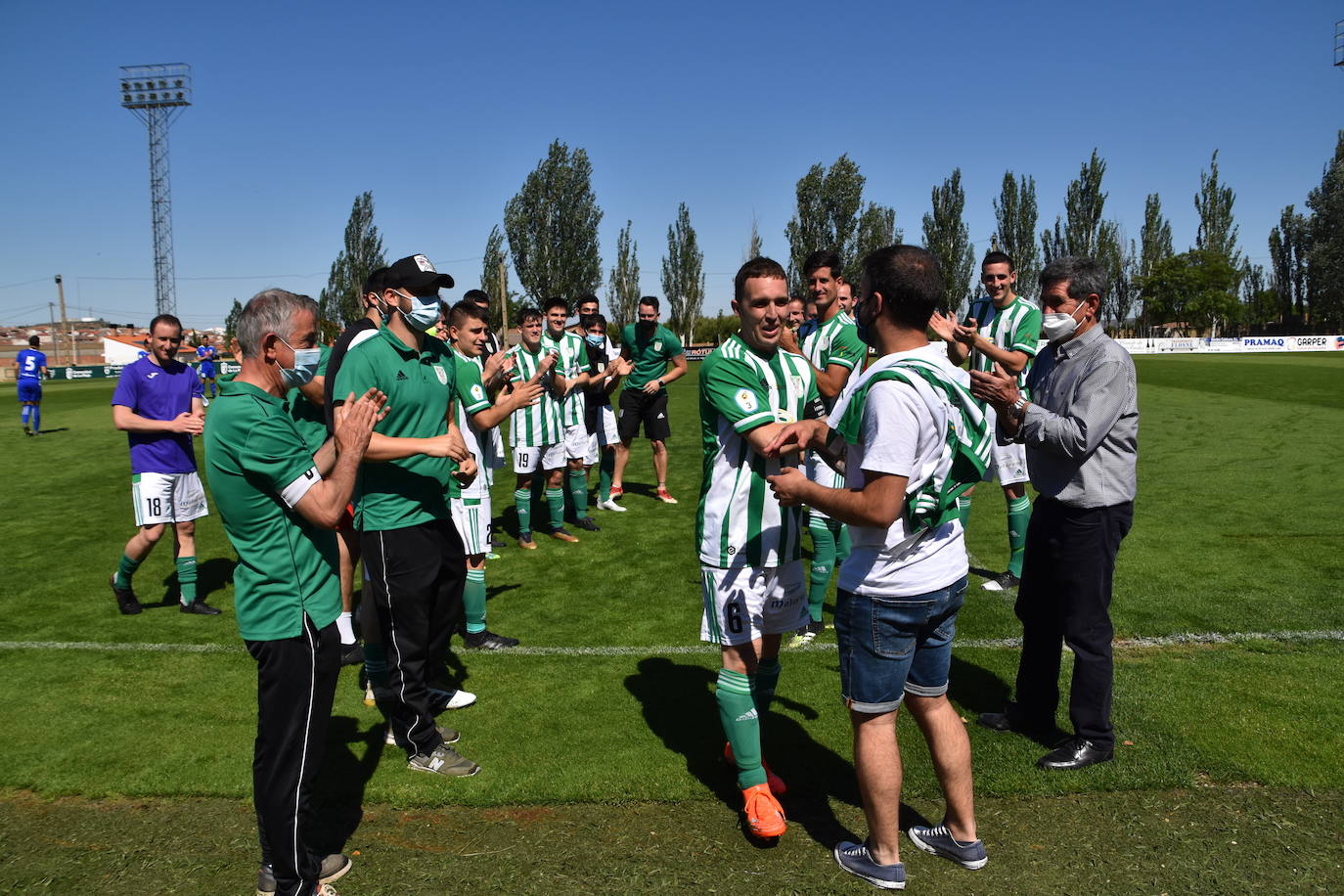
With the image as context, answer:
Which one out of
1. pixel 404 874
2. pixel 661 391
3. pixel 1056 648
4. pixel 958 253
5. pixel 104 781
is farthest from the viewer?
pixel 958 253

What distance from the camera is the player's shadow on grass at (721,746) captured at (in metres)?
3.58

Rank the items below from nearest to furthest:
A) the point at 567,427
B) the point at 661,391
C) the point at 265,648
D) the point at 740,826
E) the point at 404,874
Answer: the point at 265,648 < the point at 404,874 < the point at 740,826 < the point at 567,427 < the point at 661,391

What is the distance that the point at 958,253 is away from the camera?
187ft

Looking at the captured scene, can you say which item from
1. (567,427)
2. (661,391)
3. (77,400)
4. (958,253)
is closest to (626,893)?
(567,427)

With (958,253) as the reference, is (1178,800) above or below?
below

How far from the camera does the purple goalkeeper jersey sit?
624 centimetres

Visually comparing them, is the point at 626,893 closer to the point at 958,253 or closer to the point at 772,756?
the point at 772,756

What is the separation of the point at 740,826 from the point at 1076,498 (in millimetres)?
2109

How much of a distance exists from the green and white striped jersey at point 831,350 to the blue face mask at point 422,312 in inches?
103

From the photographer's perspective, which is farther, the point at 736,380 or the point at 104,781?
the point at 104,781

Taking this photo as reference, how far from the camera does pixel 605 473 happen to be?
10266mm

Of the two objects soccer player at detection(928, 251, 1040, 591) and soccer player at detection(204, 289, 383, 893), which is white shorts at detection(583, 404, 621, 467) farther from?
soccer player at detection(204, 289, 383, 893)

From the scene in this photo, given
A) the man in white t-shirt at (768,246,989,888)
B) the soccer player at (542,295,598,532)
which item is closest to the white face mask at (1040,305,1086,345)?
the man in white t-shirt at (768,246,989,888)

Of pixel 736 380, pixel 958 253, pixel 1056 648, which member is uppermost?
pixel 958 253
